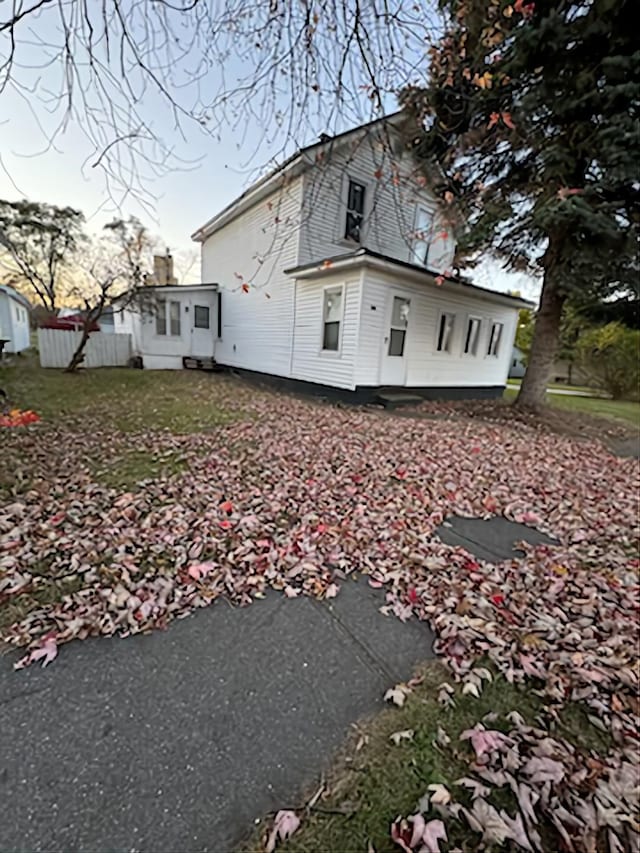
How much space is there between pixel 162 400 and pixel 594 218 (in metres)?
8.93

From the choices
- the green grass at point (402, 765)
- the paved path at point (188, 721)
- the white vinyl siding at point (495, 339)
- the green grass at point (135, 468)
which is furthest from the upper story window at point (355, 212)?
the green grass at point (402, 765)

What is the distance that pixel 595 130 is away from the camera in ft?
21.2

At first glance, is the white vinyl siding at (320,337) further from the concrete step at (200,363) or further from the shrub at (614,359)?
the shrub at (614,359)

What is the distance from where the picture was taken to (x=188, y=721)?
162 centimetres

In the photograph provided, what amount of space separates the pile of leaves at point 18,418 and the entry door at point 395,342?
7.15 metres

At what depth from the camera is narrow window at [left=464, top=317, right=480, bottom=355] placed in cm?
1162

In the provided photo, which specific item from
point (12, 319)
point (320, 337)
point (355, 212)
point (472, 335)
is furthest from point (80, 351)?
point (472, 335)

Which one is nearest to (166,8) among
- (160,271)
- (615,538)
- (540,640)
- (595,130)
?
(540,640)

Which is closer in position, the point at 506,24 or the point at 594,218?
the point at 506,24

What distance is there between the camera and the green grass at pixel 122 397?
6.58 meters

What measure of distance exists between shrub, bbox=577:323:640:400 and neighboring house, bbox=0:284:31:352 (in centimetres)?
2232

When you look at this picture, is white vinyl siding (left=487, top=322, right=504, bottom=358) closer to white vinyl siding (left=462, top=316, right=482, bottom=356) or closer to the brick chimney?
white vinyl siding (left=462, top=316, right=482, bottom=356)

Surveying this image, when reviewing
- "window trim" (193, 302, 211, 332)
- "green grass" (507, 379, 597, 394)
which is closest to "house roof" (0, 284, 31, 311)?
"window trim" (193, 302, 211, 332)

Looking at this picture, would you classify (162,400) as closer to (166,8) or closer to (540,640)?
(166,8)
